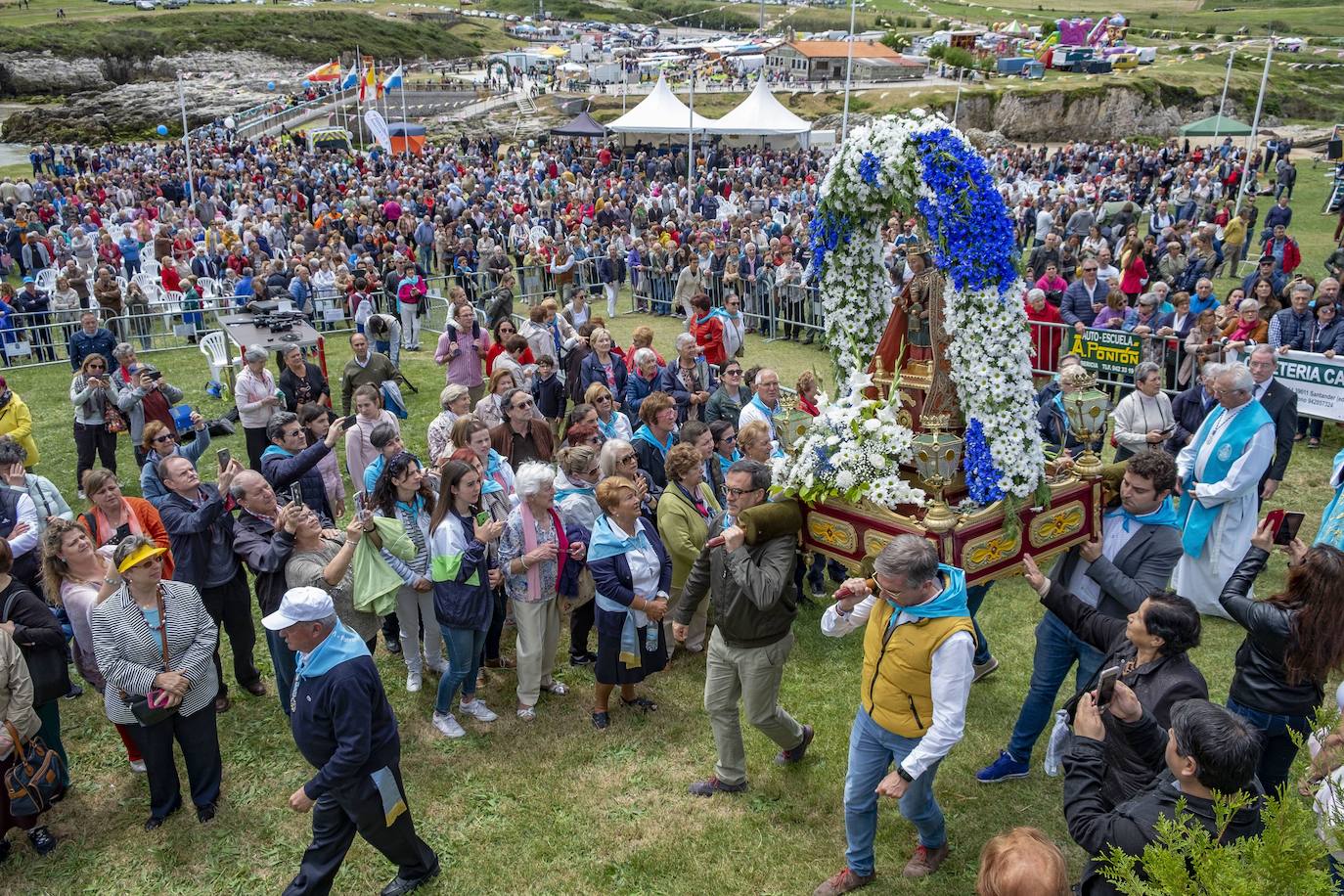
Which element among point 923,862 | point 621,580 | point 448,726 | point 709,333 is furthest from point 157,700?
point 709,333

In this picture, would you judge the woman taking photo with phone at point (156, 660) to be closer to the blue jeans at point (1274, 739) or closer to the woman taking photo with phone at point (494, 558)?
the woman taking photo with phone at point (494, 558)

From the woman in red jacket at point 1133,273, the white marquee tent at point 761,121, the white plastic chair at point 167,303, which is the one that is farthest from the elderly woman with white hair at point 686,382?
the white marquee tent at point 761,121

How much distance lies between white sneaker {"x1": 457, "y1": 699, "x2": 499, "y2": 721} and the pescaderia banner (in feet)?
30.9

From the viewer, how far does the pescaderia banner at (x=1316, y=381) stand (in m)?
10.6

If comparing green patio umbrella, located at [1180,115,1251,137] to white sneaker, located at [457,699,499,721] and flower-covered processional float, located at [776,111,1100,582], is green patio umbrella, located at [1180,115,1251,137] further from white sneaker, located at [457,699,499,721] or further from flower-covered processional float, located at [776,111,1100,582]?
white sneaker, located at [457,699,499,721]

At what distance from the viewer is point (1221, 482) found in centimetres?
730

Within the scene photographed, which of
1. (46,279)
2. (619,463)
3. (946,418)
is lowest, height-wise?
(46,279)

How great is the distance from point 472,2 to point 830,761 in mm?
139086

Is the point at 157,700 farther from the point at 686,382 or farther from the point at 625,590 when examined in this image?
the point at 686,382

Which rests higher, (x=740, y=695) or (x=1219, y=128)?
(x=1219, y=128)

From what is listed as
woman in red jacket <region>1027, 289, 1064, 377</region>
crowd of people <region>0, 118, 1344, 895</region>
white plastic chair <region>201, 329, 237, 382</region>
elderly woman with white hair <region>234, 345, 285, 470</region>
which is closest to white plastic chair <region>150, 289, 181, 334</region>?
white plastic chair <region>201, 329, 237, 382</region>

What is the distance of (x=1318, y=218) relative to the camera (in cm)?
2764

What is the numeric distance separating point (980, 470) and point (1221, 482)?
297 cm

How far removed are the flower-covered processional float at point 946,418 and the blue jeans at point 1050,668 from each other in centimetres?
47
